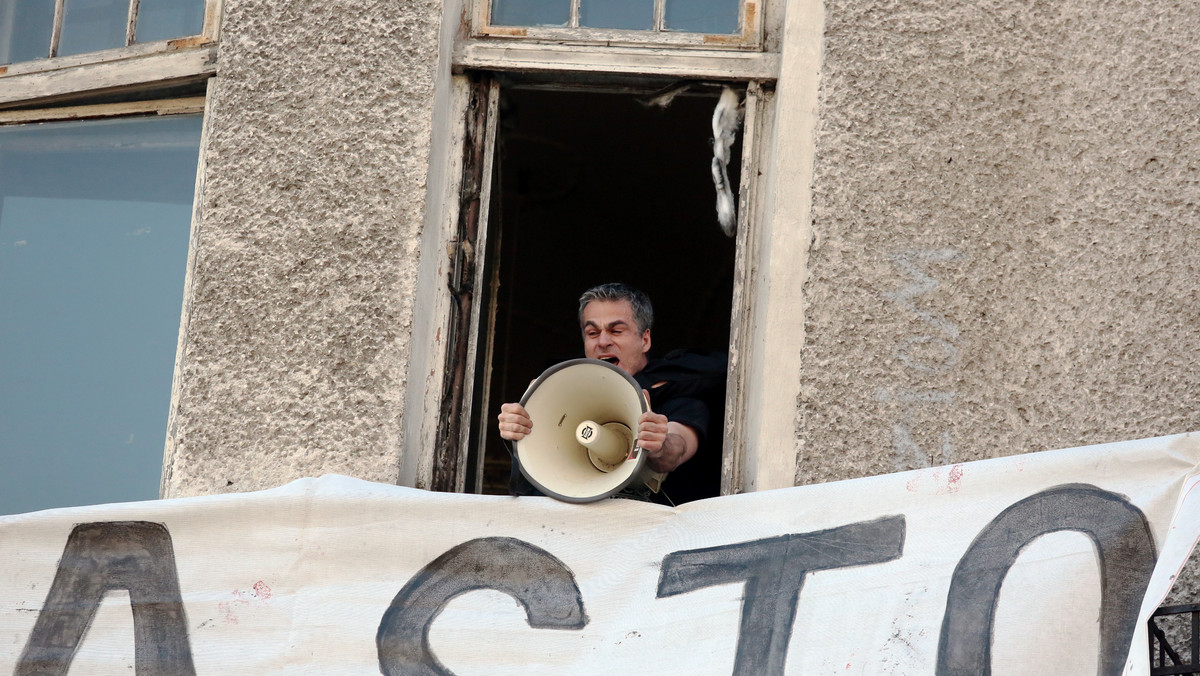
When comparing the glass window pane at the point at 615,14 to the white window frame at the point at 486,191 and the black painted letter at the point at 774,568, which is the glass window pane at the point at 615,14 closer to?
the white window frame at the point at 486,191

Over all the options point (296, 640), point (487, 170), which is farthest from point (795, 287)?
point (296, 640)

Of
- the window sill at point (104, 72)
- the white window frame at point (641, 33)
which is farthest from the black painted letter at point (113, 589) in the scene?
the white window frame at point (641, 33)

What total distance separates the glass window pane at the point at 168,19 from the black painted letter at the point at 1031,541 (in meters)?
2.76

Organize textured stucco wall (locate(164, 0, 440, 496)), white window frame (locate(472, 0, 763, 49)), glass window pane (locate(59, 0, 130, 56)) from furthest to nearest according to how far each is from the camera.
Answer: glass window pane (locate(59, 0, 130, 56))
white window frame (locate(472, 0, 763, 49))
textured stucco wall (locate(164, 0, 440, 496))

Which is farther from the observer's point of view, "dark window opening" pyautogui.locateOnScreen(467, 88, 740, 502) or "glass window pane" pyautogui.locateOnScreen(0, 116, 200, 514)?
"dark window opening" pyautogui.locateOnScreen(467, 88, 740, 502)

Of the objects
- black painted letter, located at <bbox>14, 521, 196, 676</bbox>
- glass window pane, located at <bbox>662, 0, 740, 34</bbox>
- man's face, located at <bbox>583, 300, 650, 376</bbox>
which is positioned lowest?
black painted letter, located at <bbox>14, 521, 196, 676</bbox>

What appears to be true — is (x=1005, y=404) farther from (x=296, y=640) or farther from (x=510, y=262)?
(x=510, y=262)

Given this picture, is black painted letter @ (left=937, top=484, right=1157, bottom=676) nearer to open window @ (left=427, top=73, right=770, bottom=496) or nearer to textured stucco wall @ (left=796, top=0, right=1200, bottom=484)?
textured stucco wall @ (left=796, top=0, right=1200, bottom=484)

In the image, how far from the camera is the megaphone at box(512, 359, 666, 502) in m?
3.43

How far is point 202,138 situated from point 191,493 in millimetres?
1061

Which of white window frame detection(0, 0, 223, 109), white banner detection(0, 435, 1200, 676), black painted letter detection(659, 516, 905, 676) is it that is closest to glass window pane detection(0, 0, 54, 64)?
white window frame detection(0, 0, 223, 109)

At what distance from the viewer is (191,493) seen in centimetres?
364

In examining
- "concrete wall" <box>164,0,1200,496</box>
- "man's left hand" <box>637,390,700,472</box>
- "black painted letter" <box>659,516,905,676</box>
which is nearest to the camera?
"black painted letter" <box>659,516,905,676</box>

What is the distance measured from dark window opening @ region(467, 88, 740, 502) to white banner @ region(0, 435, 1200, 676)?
12.6 ft
